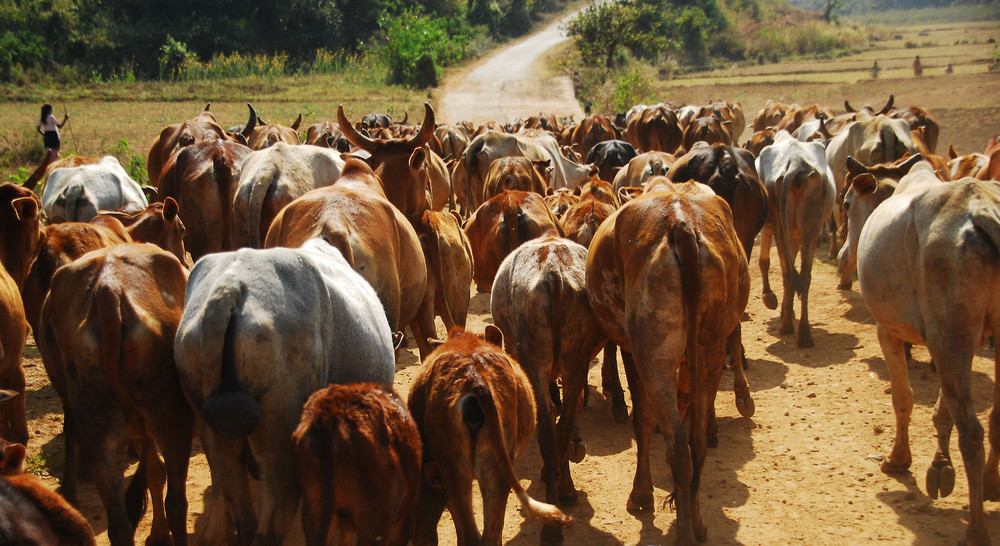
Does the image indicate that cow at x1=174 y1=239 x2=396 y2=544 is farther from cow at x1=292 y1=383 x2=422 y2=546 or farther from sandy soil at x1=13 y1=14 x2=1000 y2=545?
sandy soil at x1=13 y1=14 x2=1000 y2=545

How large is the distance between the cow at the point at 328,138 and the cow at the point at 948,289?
8976 millimetres

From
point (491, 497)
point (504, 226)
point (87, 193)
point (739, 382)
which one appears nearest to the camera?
point (491, 497)

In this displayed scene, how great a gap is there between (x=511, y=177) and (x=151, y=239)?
466cm

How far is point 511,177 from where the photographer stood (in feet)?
33.5

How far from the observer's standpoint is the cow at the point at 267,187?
7.00 m

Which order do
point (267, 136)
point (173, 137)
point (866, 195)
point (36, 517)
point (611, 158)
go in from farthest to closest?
point (611, 158), point (267, 136), point (173, 137), point (866, 195), point (36, 517)

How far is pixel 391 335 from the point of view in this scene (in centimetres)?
472

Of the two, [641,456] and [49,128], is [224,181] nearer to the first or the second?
[641,456]

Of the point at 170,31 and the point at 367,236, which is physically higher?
the point at 170,31

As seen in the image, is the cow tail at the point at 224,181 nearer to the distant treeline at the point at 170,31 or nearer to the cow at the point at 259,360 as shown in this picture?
the cow at the point at 259,360

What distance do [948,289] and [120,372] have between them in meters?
4.91

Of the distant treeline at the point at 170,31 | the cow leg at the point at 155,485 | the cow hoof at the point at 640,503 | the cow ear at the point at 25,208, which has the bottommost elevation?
the cow hoof at the point at 640,503

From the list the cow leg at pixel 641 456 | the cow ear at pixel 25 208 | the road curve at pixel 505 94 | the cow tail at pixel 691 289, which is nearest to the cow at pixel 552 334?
the cow leg at pixel 641 456

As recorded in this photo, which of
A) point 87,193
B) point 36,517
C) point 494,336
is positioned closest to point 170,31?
point 87,193
